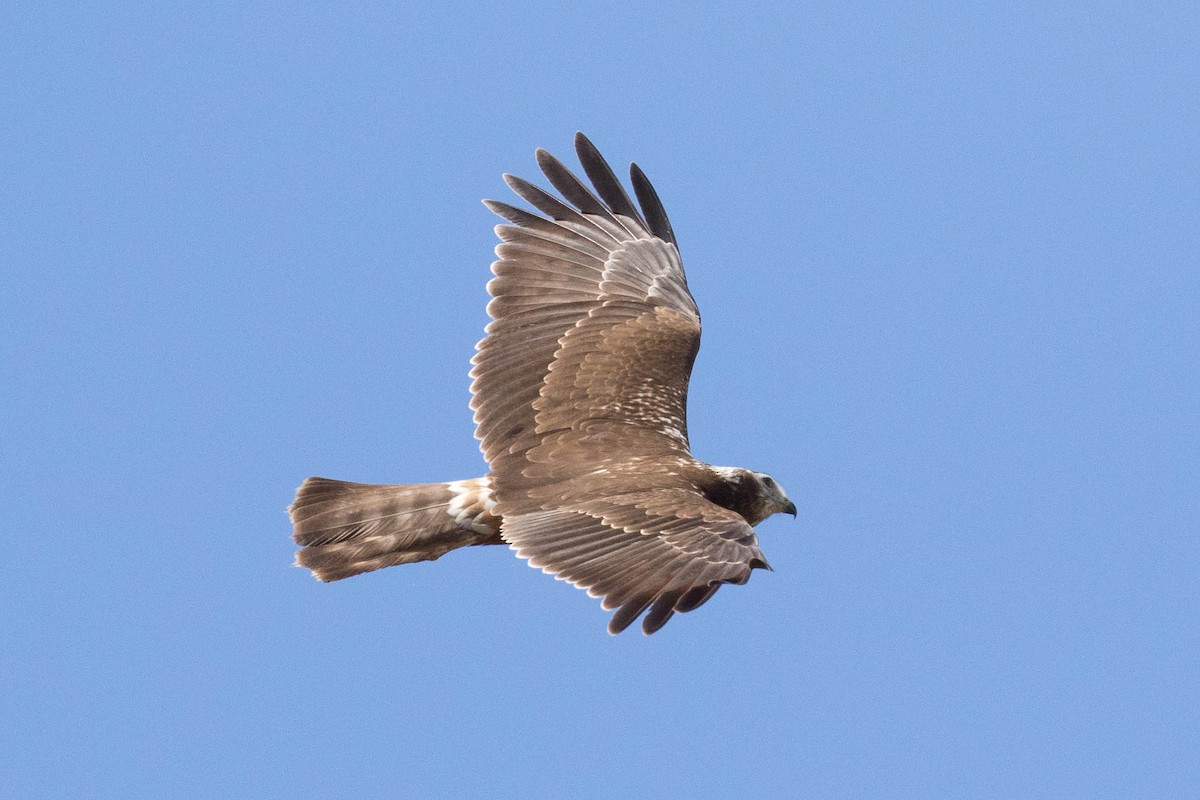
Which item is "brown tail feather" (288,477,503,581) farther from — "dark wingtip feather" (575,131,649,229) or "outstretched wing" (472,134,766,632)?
"dark wingtip feather" (575,131,649,229)

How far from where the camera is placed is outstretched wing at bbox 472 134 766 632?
7977 mm

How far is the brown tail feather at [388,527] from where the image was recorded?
9008 millimetres

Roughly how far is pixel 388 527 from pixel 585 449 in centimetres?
117

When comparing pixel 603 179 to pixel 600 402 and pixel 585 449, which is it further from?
pixel 585 449

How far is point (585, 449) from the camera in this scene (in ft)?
30.7

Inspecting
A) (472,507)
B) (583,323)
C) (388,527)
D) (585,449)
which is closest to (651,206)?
(583,323)

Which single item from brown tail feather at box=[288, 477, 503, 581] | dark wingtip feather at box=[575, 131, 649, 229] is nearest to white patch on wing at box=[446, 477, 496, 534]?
brown tail feather at box=[288, 477, 503, 581]

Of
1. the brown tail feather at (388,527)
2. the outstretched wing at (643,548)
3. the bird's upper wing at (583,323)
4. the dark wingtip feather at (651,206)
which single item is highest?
the dark wingtip feather at (651,206)

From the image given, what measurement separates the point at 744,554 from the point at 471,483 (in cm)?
186

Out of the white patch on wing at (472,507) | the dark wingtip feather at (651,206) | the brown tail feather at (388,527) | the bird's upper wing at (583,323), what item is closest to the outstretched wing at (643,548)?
the white patch on wing at (472,507)

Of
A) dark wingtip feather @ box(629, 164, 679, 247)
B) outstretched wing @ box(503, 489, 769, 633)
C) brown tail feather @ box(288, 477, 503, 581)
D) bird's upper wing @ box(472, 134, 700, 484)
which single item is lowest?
outstretched wing @ box(503, 489, 769, 633)

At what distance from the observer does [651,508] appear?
27.7 feet

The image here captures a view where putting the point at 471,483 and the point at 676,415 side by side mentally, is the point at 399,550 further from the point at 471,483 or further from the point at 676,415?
the point at 676,415

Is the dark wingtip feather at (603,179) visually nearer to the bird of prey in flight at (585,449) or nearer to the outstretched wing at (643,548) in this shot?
the bird of prey in flight at (585,449)
